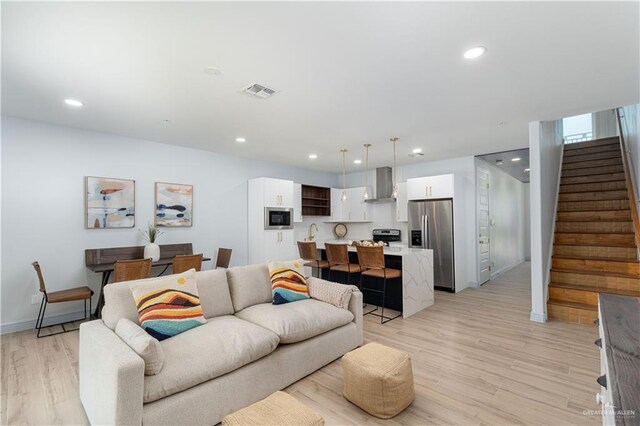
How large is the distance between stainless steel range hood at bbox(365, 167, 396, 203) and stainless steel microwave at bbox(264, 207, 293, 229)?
1.98 m

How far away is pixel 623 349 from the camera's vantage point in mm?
1014

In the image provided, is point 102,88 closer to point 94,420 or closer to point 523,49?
point 94,420

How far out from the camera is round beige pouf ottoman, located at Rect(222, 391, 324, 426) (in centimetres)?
149

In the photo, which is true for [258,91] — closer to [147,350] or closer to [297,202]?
[147,350]

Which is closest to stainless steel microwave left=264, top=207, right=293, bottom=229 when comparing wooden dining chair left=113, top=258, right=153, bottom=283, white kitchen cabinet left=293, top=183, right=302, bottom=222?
white kitchen cabinet left=293, top=183, right=302, bottom=222

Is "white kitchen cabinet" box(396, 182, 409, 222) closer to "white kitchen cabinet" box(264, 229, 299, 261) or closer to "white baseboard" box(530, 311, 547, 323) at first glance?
"white kitchen cabinet" box(264, 229, 299, 261)

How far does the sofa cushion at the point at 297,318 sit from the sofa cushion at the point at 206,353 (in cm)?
10

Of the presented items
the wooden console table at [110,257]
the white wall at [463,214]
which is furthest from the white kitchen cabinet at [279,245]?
the white wall at [463,214]

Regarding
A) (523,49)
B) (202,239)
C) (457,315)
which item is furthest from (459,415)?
(202,239)

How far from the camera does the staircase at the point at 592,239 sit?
3.92 metres

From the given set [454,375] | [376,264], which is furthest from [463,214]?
[454,375]

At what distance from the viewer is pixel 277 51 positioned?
2.22 m

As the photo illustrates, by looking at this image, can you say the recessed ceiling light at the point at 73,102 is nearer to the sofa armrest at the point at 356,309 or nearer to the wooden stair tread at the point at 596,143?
the sofa armrest at the point at 356,309

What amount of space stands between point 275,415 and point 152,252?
11.5 feet
